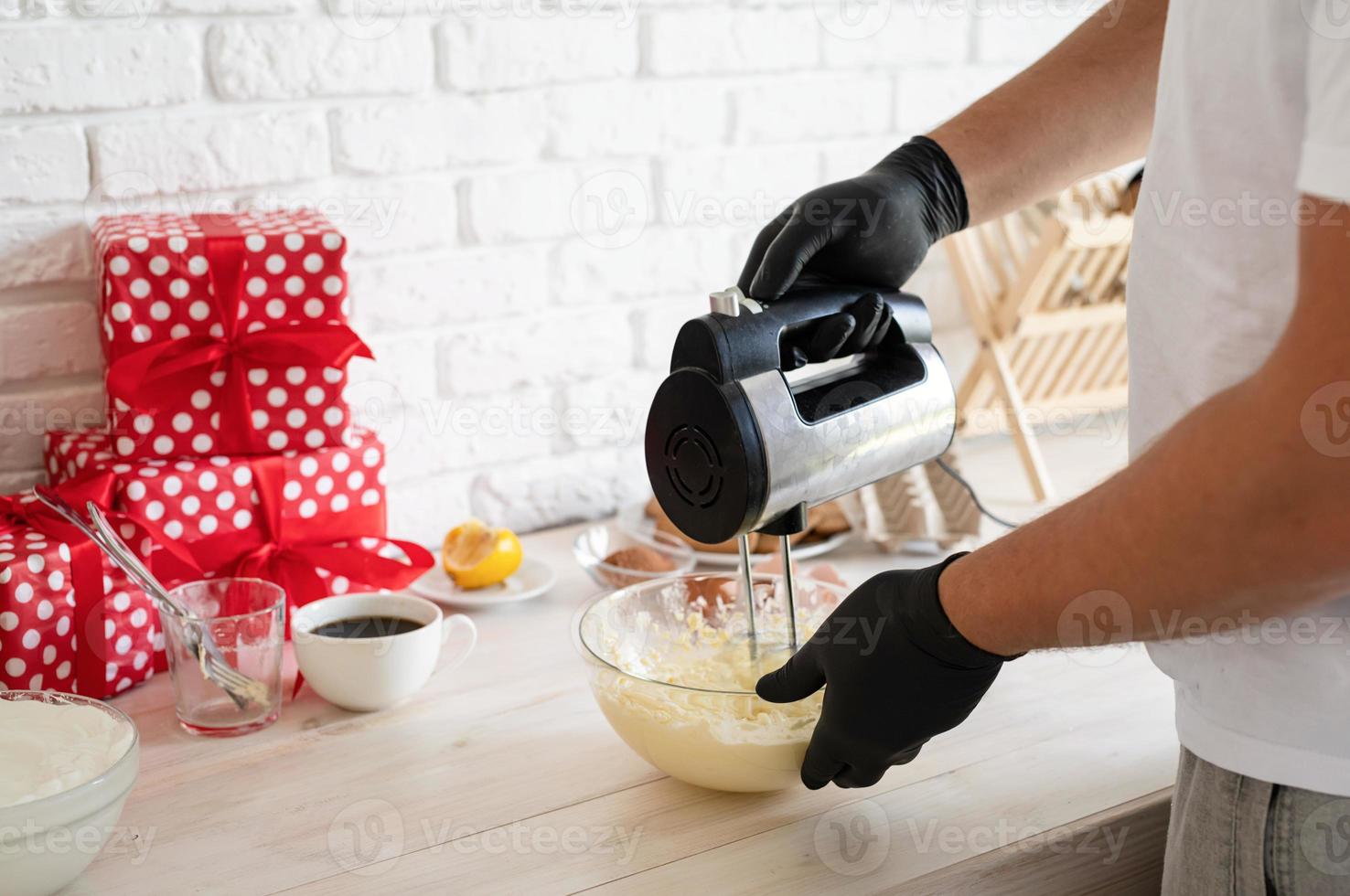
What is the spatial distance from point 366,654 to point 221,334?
12.7 inches

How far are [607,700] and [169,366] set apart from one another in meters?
0.49

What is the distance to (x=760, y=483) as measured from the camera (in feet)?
2.53

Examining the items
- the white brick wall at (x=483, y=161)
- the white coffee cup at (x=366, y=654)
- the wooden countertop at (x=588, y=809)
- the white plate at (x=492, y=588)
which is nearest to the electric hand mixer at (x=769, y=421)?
the wooden countertop at (x=588, y=809)

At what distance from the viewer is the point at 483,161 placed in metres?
1.33

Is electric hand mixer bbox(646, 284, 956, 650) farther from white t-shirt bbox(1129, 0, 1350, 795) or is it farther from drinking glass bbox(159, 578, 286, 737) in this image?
drinking glass bbox(159, 578, 286, 737)

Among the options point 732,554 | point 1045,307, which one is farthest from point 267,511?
point 1045,307

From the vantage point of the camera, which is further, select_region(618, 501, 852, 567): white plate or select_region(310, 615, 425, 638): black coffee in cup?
select_region(618, 501, 852, 567): white plate

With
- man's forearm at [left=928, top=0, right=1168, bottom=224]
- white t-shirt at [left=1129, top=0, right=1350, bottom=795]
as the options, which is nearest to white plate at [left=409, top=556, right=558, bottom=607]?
man's forearm at [left=928, top=0, right=1168, bottom=224]

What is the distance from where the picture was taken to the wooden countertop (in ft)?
2.61

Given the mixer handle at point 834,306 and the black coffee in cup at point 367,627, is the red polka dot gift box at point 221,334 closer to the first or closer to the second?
the black coffee in cup at point 367,627

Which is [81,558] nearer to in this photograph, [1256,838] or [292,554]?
[292,554]

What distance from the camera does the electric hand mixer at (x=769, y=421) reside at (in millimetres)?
772

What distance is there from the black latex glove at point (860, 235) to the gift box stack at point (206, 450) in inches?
17.0

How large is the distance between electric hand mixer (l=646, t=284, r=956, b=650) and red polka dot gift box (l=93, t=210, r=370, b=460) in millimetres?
437
